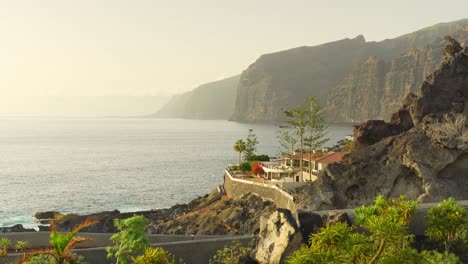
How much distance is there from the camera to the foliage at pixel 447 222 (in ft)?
49.8

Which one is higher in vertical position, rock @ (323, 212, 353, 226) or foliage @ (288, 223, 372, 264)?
foliage @ (288, 223, 372, 264)

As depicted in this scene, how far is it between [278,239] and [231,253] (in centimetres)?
373

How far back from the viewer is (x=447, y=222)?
15.2 m

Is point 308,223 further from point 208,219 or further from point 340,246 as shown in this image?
point 208,219

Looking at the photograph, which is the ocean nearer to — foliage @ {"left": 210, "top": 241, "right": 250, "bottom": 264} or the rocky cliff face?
the rocky cliff face

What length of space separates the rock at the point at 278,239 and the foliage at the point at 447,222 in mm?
4665

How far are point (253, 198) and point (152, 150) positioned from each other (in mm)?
142968

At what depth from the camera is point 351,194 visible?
41531mm

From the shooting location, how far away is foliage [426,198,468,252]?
49.8 feet

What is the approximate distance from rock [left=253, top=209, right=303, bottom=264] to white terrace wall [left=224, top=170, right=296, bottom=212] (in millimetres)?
27240

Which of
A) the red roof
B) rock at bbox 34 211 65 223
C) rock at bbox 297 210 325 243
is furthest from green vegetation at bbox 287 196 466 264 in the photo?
rock at bbox 34 211 65 223

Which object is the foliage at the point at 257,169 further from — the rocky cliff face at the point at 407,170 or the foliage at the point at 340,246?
the foliage at the point at 340,246

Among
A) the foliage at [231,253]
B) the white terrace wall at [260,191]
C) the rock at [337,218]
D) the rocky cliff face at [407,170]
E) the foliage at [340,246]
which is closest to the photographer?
the foliage at [340,246]

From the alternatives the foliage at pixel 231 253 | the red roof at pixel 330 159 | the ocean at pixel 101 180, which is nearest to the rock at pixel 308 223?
the foliage at pixel 231 253
